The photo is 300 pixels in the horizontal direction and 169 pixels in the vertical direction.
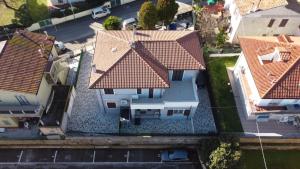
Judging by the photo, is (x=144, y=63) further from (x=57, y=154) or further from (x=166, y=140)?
(x=57, y=154)

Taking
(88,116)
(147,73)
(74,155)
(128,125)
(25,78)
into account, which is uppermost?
(147,73)

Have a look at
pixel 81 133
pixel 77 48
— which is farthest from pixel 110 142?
pixel 77 48

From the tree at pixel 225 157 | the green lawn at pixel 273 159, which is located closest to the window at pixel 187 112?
the tree at pixel 225 157

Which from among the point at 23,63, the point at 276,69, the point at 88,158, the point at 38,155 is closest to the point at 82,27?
the point at 23,63

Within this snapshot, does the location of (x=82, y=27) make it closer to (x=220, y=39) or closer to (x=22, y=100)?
(x=22, y=100)

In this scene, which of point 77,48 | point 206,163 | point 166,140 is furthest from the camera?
point 77,48

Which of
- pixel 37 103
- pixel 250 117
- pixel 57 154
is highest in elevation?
pixel 37 103
